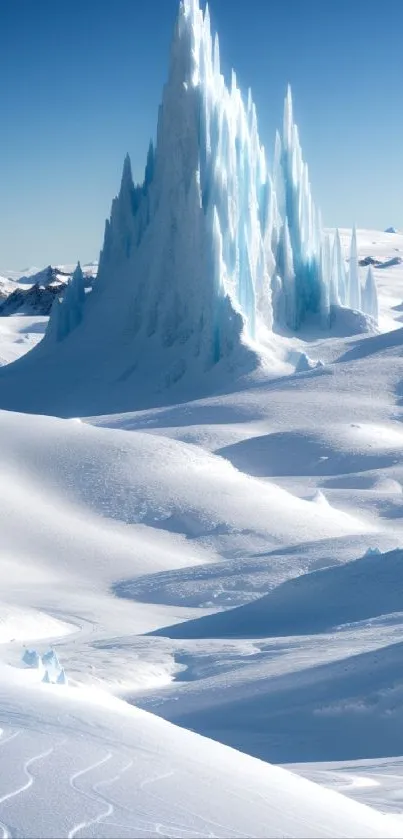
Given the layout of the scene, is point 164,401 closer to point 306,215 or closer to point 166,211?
point 166,211

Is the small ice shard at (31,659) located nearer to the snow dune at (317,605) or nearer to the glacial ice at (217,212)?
the snow dune at (317,605)

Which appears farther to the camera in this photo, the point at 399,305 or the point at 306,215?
the point at 399,305

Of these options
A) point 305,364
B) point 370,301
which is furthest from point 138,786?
point 370,301

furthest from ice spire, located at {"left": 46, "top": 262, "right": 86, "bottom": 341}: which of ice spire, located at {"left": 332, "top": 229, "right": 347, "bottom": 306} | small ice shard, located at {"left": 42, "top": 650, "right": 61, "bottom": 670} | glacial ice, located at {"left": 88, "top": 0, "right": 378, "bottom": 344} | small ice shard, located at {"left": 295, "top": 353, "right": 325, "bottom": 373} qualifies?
small ice shard, located at {"left": 42, "top": 650, "right": 61, "bottom": 670}

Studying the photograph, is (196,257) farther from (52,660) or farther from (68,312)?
(52,660)

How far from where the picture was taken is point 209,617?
1119 centimetres

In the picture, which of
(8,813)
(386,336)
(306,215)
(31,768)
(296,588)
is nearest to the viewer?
(8,813)

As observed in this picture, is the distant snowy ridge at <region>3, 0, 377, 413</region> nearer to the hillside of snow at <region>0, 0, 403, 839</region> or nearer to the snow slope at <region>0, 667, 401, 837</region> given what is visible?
the hillside of snow at <region>0, 0, 403, 839</region>

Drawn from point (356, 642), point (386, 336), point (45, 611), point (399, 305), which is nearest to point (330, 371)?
point (386, 336)

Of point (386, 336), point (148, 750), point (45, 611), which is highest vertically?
point (386, 336)

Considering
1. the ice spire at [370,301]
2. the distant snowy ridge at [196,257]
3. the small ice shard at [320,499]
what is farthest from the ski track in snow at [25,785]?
the ice spire at [370,301]

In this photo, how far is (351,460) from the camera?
22906 millimetres

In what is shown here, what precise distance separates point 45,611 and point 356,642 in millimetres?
4456

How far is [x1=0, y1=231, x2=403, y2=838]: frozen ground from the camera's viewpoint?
3.55 meters
